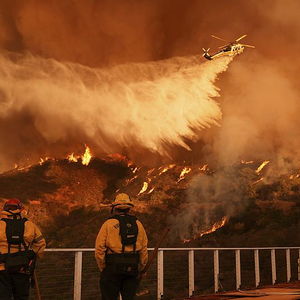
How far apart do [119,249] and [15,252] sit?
1.21m

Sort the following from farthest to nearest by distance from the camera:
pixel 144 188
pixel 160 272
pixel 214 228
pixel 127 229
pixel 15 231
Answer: pixel 144 188 < pixel 214 228 < pixel 160 272 < pixel 127 229 < pixel 15 231

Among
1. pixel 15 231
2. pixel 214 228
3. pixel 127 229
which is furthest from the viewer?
pixel 214 228

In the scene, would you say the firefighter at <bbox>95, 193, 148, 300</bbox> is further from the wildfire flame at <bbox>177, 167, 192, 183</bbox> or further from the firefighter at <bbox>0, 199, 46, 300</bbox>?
the wildfire flame at <bbox>177, 167, 192, 183</bbox>

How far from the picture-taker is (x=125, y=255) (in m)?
5.73

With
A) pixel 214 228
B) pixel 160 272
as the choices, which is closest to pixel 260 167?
pixel 214 228

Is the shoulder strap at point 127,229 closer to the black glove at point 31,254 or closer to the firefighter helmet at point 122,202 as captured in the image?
the firefighter helmet at point 122,202

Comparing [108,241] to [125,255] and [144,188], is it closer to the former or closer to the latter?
[125,255]

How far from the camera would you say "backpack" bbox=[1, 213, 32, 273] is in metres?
5.57

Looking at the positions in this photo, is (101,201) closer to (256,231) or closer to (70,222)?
(70,222)

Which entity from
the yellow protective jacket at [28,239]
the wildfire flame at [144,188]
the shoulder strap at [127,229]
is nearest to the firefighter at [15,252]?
the yellow protective jacket at [28,239]

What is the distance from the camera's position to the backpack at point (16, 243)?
18.3 ft

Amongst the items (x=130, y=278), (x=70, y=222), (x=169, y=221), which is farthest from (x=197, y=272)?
(x=70, y=222)

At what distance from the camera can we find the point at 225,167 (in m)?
115

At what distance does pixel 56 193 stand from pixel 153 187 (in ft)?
113
